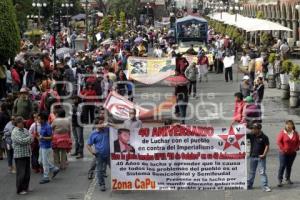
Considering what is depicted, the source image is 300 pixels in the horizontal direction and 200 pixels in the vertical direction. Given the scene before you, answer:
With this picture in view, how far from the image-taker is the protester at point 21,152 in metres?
14.8

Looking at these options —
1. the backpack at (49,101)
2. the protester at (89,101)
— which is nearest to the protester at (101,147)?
the protester at (89,101)

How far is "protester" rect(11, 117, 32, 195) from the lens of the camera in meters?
14.8

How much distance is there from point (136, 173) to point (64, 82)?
13.9 metres

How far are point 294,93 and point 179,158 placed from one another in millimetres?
11996

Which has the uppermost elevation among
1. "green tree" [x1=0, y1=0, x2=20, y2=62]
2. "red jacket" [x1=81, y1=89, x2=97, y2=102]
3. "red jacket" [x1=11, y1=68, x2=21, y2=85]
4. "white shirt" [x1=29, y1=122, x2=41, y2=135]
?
"green tree" [x1=0, y1=0, x2=20, y2=62]

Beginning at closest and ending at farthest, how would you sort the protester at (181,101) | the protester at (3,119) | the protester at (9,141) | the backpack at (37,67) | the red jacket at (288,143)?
the red jacket at (288,143)
the protester at (9,141)
the protester at (3,119)
the protester at (181,101)
the backpack at (37,67)

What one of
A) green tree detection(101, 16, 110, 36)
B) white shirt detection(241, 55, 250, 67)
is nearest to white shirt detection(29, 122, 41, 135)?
white shirt detection(241, 55, 250, 67)

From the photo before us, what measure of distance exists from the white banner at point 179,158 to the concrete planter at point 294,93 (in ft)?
37.6

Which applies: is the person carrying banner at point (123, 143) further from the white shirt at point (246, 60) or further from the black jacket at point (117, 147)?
the white shirt at point (246, 60)

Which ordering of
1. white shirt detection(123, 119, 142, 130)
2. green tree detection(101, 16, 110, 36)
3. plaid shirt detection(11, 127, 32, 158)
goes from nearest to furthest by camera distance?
plaid shirt detection(11, 127, 32, 158) → white shirt detection(123, 119, 142, 130) → green tree detection(101, 16, 110, 36)

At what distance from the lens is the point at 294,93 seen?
84.6ft

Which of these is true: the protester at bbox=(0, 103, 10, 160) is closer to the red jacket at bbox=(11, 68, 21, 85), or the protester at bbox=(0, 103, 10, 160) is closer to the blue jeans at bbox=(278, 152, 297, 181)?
the blue jeans at bbox=(278, 152, 297, 181)

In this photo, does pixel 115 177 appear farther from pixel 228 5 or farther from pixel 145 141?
pixel 228 5

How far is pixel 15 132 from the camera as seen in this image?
48.8ft
